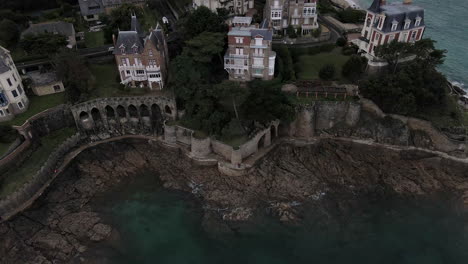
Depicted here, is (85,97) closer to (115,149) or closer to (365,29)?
(115,149)

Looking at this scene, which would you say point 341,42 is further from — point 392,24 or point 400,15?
point 400,15

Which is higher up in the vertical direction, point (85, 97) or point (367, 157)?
point (85, 97)

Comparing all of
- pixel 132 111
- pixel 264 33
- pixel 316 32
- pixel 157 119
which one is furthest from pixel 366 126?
pixel 132 111

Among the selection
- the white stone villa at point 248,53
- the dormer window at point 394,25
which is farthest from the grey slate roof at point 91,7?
the dormer window at point 394,25

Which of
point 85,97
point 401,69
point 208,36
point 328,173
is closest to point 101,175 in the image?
point 85,97

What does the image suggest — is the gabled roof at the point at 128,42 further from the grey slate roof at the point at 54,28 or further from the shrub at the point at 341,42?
the shrub at the point at 341,42

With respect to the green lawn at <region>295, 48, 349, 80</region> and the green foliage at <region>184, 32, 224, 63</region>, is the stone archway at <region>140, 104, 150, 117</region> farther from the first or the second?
the green lawn at <region>295, 48, 349, 80</region>
